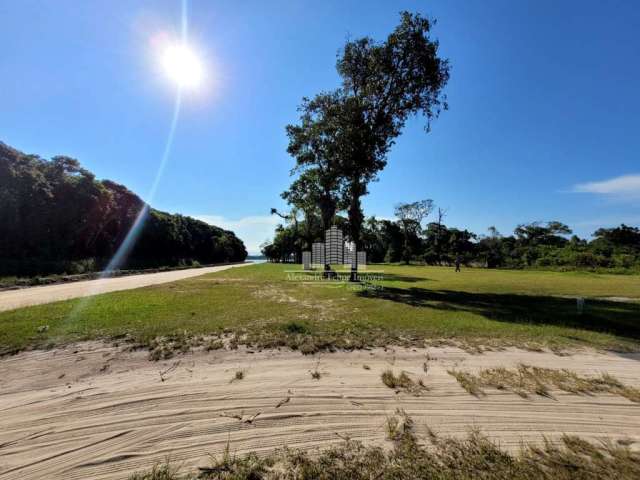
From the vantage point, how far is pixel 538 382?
3719mm

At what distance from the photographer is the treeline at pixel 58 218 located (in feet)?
55.4

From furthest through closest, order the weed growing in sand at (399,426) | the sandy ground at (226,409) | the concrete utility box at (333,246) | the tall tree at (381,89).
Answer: the concrete utility box at (333,246)
the tall tree at (381,89)
the weed growing in sand at (399,426)
the sandy ground at (226,409)

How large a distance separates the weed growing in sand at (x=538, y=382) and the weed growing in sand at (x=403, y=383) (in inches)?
24.5

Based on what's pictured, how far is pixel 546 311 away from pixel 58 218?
3058 cm

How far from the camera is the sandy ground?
96.8 inches

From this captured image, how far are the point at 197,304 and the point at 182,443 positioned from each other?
754 cm

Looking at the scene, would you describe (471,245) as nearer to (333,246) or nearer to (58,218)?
(333,246)

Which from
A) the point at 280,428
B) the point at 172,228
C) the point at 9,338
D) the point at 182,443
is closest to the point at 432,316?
the point at 280,428

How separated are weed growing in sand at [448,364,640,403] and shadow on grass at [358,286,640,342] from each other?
3.59 metres

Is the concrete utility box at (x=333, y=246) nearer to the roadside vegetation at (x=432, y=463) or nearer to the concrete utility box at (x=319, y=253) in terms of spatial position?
the concrete utility box at (x=319, y=253)

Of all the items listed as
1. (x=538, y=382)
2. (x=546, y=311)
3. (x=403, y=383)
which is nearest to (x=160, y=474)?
(x=403, y=383)

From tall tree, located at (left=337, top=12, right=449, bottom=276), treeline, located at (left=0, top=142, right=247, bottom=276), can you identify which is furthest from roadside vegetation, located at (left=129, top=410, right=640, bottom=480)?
treeline, located at (left=0, top=142, right=247, bottom=276)

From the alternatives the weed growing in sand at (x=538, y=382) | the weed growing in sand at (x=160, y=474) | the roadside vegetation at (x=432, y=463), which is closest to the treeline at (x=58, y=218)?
the weed growing in sand at (x=160, y=474)

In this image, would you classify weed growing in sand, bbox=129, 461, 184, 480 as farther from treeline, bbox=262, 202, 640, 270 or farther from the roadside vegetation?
treeline, bbox=262, 202, 640, 270
